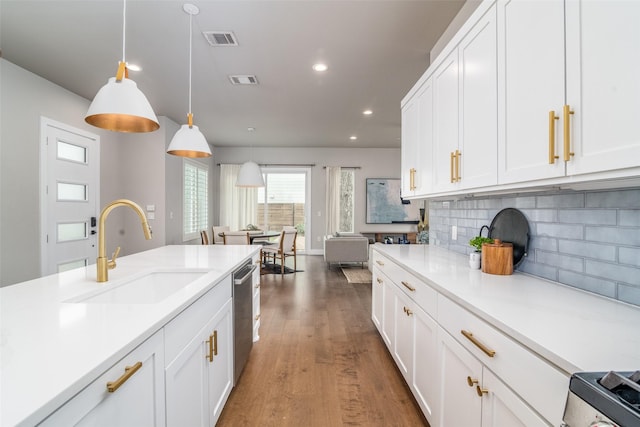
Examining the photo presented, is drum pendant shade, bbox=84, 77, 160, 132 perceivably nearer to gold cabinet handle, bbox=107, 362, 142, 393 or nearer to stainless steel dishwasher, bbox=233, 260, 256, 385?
stainless steel dishwasher, bbox=233, 260, 256, 385

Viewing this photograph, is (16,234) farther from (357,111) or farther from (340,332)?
(357,111)

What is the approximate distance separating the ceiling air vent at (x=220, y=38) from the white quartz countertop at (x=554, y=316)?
2657 mm

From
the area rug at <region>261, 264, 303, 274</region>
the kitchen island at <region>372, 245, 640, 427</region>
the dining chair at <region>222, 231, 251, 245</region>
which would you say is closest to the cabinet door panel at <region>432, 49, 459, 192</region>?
the kitchen island at <region>372, 245, 640, 427</region>

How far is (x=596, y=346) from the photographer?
80 centimetres

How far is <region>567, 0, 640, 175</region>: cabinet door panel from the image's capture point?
2.74ft

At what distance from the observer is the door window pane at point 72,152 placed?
4000mm

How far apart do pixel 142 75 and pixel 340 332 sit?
3771mm

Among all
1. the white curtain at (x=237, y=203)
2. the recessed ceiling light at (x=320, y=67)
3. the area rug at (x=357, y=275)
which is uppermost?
the recessed ceiling light at (x=320, y=67)

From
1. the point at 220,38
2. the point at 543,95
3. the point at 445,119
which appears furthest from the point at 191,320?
the point at 220,38

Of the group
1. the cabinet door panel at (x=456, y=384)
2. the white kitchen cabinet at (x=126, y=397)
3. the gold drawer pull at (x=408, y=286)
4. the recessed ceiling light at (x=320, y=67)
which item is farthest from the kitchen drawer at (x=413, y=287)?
the recessed ceiling light at (x=320, y=67)

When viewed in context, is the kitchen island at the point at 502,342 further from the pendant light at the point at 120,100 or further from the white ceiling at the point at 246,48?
the white ceiling at the point at 246,48

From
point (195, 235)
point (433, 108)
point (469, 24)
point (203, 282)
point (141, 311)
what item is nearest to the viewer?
point (141, 311)

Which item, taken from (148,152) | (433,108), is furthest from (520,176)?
(148,152)

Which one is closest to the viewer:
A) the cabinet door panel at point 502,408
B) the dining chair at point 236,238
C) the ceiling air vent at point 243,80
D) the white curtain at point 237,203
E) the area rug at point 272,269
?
the cabinet door panel at point 502,408
